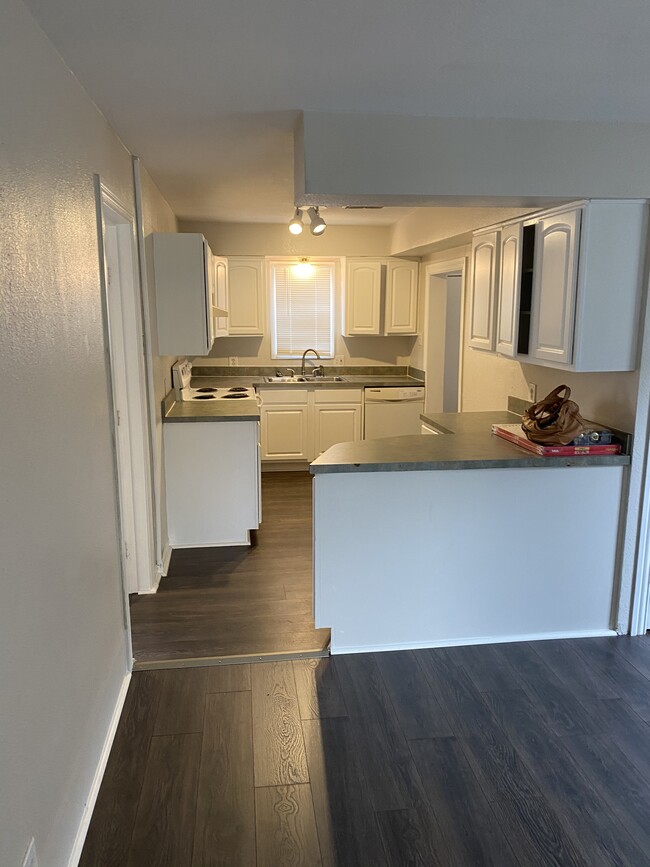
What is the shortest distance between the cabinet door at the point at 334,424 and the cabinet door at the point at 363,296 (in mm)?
793

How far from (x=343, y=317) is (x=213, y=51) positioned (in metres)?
4.46

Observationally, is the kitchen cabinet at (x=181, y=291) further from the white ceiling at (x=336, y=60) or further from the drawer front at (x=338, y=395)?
the drawer front at (x=338, y=395)

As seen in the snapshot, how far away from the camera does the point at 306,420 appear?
241 inches

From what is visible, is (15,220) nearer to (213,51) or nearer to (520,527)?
(213,51)

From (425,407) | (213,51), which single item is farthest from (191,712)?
(425,407)

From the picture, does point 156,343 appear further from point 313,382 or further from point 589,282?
point 589,282

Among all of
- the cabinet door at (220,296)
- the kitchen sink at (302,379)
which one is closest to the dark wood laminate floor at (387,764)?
the cabinet door at (220,296)

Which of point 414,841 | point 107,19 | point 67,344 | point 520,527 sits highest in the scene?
point 107,19

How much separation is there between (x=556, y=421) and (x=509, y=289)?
81 cm

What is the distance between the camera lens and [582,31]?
1815mm

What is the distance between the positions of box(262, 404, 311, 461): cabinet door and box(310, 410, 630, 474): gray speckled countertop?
273 centimetres

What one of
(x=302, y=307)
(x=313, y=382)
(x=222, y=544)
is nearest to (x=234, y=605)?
(x=222, y=544)

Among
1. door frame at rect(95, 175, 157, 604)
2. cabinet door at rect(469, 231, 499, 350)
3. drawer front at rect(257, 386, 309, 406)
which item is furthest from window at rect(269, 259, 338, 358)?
door frame at rect(95, 175, 157, 604)

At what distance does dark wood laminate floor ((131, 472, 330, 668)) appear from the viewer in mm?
3064
